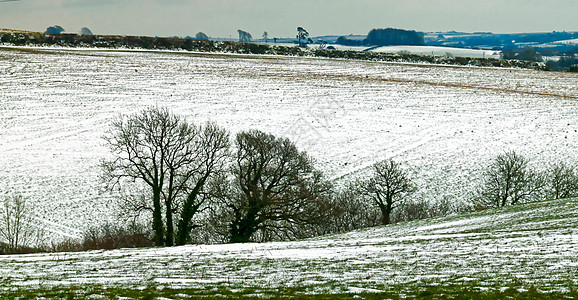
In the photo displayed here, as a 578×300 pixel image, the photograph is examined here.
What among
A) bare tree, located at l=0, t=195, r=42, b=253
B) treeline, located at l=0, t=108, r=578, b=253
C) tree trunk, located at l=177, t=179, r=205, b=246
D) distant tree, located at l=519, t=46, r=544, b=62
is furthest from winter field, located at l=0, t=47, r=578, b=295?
distant tree, located at l=519, t=46, r=544, b=62

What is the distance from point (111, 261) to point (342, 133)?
4168cm

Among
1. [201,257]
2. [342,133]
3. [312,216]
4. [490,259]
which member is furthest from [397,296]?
[342,133]

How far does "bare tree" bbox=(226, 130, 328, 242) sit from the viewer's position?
35906mm

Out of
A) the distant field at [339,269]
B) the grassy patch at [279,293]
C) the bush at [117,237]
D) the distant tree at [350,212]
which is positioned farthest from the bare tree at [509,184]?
the grassy patch at [279,293]

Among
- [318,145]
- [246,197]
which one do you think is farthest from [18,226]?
[318,145]

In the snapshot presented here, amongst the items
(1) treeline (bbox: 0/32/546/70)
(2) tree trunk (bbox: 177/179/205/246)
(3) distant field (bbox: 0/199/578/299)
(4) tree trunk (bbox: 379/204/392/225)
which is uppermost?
(1) treeline (bbox: 0/32/546/70)

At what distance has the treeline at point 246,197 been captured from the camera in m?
35.6

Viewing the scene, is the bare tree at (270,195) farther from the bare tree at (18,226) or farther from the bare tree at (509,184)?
the bare tree at (509,184)

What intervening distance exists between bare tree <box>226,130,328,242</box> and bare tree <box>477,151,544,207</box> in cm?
1576

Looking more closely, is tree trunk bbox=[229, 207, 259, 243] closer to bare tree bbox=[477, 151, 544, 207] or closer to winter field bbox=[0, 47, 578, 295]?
winter field bbox=[0, 47, 578, 295]

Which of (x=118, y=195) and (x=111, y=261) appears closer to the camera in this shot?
(x=111, y=261)

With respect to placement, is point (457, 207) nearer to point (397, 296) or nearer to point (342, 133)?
point (342, 133)

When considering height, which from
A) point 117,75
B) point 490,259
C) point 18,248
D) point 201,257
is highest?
point 117,75

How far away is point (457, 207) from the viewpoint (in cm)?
4241
